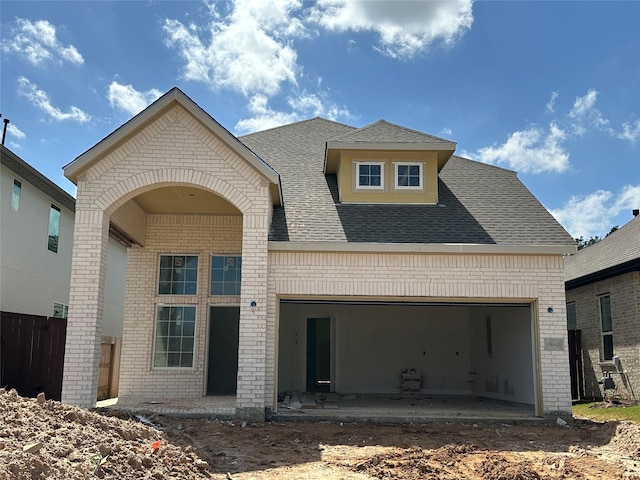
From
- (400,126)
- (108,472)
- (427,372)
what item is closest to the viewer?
(108,472)

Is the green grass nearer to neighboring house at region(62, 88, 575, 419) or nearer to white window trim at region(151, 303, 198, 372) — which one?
neighboring house at region(62, 88, 575, 419)

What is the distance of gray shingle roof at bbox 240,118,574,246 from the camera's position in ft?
42.3

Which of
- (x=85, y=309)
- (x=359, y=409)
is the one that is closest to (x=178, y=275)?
(x=85, y=309)

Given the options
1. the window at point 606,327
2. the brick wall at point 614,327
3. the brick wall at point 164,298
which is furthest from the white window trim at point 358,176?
the window at point 606,327

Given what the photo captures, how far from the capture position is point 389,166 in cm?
1473

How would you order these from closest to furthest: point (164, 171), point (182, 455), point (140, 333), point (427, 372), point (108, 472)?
point (108, 472) < point (182, 455) < point (164, 171) < point (140, 333) < point (427, 372)

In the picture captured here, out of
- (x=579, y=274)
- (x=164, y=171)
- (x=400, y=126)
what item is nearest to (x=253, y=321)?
(x=164, y=171)

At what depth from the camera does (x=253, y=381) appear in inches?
450

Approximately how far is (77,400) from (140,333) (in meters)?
3.44

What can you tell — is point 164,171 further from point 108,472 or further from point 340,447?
point 108,472

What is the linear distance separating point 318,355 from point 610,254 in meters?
9.10

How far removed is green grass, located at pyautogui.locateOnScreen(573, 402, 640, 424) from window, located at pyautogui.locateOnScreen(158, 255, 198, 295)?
9.63 metres

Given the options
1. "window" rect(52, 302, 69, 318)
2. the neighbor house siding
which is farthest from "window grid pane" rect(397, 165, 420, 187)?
"window" rect(52, 302, 69, 318)

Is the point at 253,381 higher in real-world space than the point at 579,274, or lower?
lower
